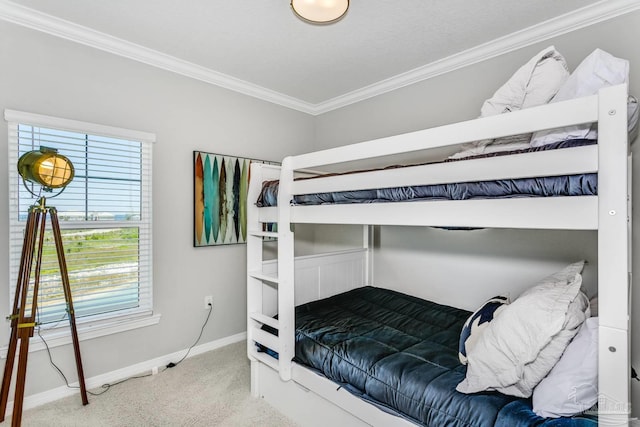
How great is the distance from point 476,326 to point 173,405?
190 cm

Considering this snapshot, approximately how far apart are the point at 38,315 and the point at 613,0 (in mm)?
4059

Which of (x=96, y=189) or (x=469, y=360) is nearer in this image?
(x=469, y=360)

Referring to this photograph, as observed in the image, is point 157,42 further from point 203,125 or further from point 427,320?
point 427,320

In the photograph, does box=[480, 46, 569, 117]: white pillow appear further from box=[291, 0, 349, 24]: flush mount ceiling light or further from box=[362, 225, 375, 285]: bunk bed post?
box=[362, 225, 375, 285]: bunk bed post

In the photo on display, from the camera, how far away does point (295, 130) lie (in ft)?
12.0

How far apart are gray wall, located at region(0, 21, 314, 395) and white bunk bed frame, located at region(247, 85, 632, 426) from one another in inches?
34.5

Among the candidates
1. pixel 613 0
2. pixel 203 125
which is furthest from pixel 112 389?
pixel 613 0

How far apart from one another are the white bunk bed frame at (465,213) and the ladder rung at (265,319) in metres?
0.01

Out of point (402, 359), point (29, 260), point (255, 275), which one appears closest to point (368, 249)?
point (255, 275)

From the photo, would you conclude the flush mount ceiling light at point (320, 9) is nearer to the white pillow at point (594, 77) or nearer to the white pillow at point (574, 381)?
the white pillow at point (594, 77)

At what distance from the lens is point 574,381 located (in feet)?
3.61

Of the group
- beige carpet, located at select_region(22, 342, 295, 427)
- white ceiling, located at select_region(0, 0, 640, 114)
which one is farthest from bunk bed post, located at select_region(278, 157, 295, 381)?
white ceiling, located at select_region(0, 0, 640, 114)

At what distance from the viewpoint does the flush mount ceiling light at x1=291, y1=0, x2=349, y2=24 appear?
1.65 metres

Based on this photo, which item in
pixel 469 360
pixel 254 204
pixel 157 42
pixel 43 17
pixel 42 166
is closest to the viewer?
pixel 469 360
